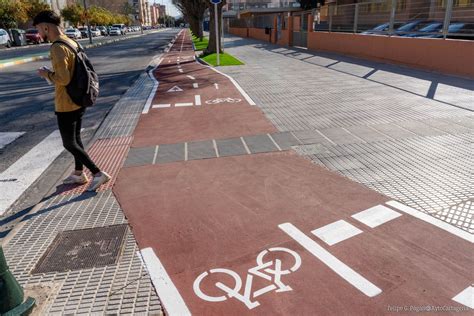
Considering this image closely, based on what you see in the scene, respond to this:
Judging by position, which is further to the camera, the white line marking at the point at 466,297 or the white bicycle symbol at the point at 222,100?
the white bicycle symbol at the point at 222,100

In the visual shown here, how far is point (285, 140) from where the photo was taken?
249 inches

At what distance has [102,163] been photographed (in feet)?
18.6

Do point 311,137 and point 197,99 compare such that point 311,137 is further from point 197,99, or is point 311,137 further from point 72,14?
point 72,14

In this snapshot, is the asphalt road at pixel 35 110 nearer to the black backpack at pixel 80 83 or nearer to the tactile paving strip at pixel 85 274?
the tactile paving strip at pixel 85 274

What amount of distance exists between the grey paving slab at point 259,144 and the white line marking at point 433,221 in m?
2.23

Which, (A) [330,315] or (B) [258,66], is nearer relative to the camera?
(A) [330,315]

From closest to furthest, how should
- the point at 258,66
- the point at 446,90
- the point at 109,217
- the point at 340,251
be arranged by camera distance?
the point at 340,251 < the point at 109,217 < the point at 446,90 < the point at 258,66

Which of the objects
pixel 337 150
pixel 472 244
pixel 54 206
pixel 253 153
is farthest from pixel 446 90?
pixel 54 206

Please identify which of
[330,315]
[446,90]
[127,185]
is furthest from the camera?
[446,90]

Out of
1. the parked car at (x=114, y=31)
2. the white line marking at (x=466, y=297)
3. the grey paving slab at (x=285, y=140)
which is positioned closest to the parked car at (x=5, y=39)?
the parked car at (x=114, y=31)

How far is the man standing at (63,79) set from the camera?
13.6ft

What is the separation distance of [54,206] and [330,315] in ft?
10.7

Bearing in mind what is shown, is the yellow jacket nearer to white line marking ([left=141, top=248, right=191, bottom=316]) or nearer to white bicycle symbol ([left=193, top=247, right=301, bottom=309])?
white line marking ([left=141, top=248, right=191, bottom=316])

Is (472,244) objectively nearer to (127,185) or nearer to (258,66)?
(127,185)
